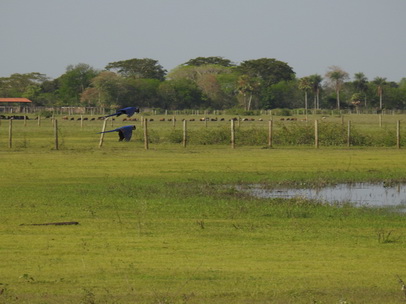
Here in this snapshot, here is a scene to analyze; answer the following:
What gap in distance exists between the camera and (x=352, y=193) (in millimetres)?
24719

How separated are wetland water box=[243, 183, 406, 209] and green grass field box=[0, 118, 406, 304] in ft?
3.38

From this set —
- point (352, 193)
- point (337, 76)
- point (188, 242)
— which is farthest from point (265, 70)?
point (188, 242)

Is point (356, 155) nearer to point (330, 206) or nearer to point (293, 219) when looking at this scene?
point (330, 206)

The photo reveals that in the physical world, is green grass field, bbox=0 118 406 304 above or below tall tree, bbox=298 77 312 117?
below

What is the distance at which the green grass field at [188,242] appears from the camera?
11414mm

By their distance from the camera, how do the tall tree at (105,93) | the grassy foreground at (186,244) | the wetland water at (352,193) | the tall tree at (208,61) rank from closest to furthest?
the grassy foreground at (186,244), the wetland water at (352,193), the tall tree at (105,93), the tall tree at (208,61)

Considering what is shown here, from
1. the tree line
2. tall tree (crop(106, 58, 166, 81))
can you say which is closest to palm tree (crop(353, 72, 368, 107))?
the tree line

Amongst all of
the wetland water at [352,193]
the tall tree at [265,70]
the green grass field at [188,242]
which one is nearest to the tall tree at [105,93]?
the tall tree at [265,70]

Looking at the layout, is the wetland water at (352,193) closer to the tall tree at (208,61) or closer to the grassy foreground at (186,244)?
the grassy foreground at (186,244)

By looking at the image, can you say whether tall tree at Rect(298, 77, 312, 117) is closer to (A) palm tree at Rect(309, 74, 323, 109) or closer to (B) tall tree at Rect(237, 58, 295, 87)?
(A) palm tree at Rect(309, 74, 323, 109)

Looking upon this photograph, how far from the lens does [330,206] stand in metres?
20.8

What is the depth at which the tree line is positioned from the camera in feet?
445

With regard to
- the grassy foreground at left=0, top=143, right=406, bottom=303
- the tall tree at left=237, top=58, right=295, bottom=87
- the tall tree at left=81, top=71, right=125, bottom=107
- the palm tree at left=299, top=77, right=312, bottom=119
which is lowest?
the grassy foreground at left=0, top=143, right=406, bottom=303

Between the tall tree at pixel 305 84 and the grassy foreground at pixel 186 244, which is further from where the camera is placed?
the tall tree at pixel 305 84
